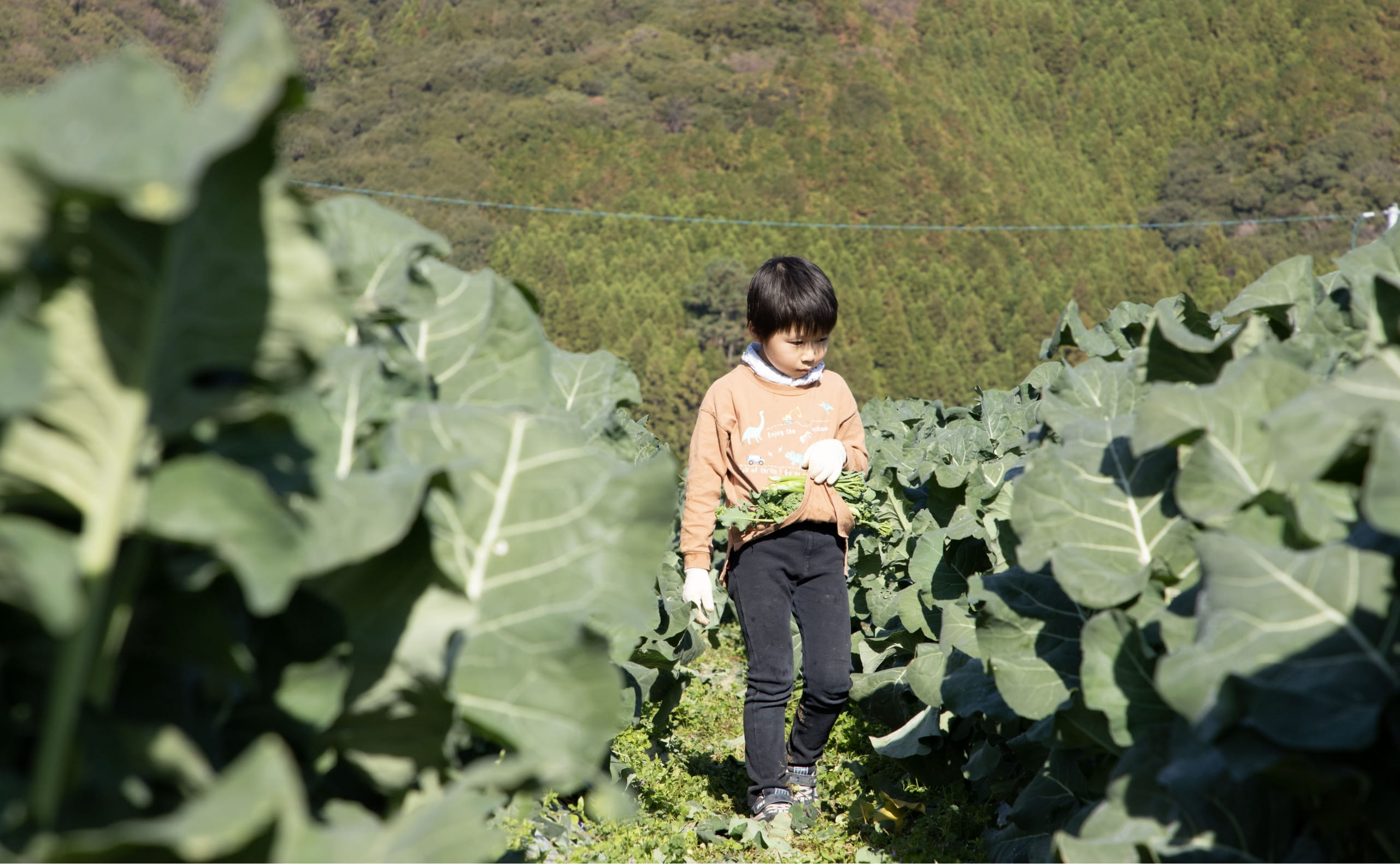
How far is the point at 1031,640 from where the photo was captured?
1984 millimetres

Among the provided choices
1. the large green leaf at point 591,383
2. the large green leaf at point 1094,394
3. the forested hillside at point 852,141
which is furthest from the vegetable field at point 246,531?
the forested hillside at point 852,141

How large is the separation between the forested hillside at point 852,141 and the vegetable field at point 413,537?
1188 inches

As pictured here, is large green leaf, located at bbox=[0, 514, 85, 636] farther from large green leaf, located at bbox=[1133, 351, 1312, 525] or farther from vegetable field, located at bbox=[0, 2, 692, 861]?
large green leaf, located at bbox=[1133, 351, 1312, 525]

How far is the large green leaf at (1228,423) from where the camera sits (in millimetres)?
1478

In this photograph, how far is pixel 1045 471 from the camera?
5.85ft

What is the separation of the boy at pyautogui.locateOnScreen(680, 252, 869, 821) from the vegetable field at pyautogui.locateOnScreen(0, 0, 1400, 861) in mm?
1643

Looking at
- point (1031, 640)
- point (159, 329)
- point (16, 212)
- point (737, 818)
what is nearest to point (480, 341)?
point (159, 329)

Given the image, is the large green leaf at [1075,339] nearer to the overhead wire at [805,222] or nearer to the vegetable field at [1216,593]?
the vegetable field at [1216,593]

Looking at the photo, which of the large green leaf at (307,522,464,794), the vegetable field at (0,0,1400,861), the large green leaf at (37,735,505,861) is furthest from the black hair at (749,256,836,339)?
the large green leaf at (37,735,505,861)

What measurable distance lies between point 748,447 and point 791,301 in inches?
20.3

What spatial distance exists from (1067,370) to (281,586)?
65.8 inches

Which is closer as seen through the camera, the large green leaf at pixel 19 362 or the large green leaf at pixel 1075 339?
the large green leaf at pixel 19 362

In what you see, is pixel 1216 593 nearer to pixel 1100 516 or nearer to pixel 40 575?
pixel 1100 516

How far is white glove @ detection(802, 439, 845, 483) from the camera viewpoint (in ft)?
11.9
